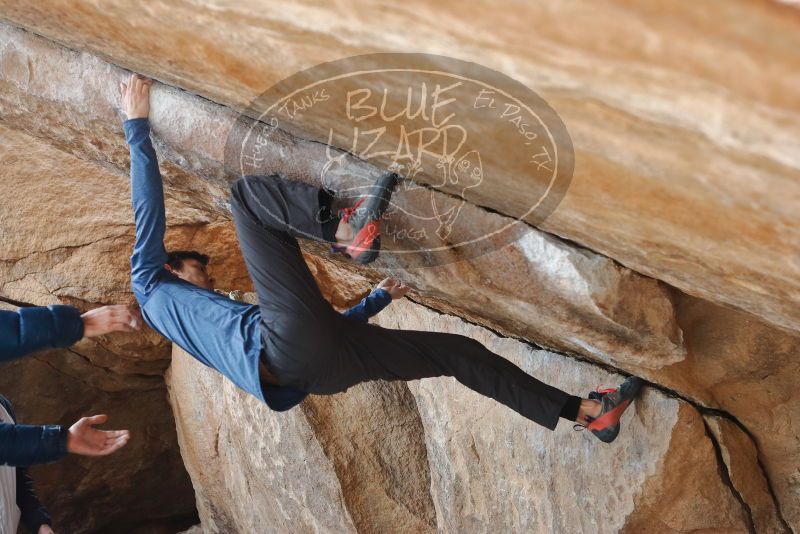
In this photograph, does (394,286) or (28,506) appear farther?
(28,506)

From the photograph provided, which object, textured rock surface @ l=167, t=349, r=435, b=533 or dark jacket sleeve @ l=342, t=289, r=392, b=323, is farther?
textured rock surface @ l=167, t=349, r=435, b=533

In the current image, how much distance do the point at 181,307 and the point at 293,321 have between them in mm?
459

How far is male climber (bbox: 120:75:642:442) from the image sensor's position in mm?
2459

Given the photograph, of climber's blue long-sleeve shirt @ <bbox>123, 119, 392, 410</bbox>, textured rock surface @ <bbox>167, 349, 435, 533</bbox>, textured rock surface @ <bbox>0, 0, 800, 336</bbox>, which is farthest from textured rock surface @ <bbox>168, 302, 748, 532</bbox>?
climber's blue long-sleeve shirt @ <bbox>123, 119, 392, 410</bbox>

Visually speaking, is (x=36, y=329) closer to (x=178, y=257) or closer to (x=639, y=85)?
(x=178, y=257)

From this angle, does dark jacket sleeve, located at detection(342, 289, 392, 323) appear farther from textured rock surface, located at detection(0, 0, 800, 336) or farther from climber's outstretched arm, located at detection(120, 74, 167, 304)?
textured rock surface, located at detection(0, 0, 800, 336)

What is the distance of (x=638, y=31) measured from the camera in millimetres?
1295

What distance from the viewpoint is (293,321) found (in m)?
2.46

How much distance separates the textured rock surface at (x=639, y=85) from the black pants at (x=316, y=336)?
0.38m

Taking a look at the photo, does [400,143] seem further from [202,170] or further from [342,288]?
[342,288]

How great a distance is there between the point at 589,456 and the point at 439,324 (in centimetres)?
82

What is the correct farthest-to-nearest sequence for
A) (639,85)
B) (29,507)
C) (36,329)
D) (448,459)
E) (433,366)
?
1. (29,507)
2. (448,459)
3. (433,366)
4. (36,329)
5. (639,85)

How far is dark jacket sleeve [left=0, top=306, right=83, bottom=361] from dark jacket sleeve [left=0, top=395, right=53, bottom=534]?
164 centimetres

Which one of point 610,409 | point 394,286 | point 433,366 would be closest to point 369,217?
point 433,366
